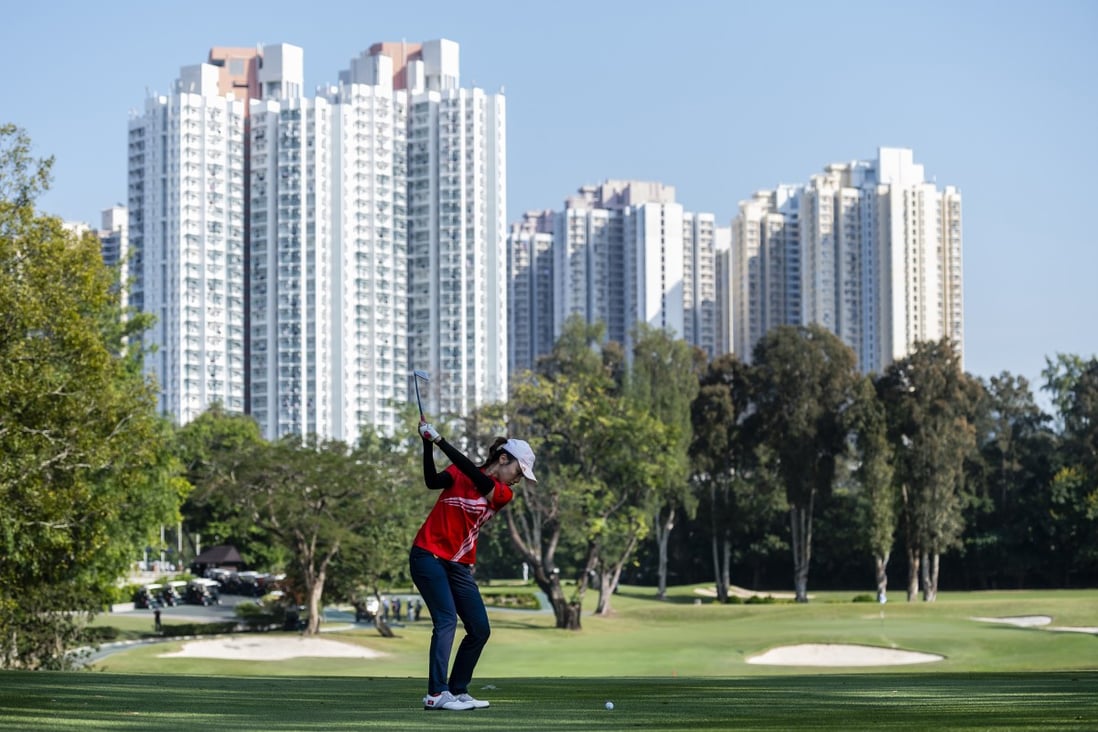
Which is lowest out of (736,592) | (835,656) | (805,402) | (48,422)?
(736,592)

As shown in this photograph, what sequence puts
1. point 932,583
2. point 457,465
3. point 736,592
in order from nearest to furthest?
point 457,465, point 932,583, point 736,592

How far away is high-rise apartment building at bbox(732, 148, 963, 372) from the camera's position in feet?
538

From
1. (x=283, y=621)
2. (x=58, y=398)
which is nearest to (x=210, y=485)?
(x=283, y=621)

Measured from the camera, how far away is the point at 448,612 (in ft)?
35.4

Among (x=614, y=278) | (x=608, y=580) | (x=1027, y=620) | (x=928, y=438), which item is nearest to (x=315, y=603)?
(x=608, y=580)

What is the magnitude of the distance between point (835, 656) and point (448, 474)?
37257 mm

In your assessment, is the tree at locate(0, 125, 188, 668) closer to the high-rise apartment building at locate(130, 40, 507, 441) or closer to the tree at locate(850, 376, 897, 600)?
the tree at locate(850, 376, 897, 600)

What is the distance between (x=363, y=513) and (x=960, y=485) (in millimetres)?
40990

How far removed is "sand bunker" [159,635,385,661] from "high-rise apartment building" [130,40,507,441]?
276 feet

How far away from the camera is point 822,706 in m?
12.4

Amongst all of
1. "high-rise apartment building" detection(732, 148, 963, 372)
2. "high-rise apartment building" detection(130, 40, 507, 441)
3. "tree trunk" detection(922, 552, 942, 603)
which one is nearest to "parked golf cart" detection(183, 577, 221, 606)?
"tree trunk" detection(922, 552, 942, 603)

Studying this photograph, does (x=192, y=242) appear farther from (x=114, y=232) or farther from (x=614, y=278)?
(x=614, y=278)

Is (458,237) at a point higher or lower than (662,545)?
higher

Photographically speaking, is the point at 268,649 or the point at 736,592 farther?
the point at 736,592
